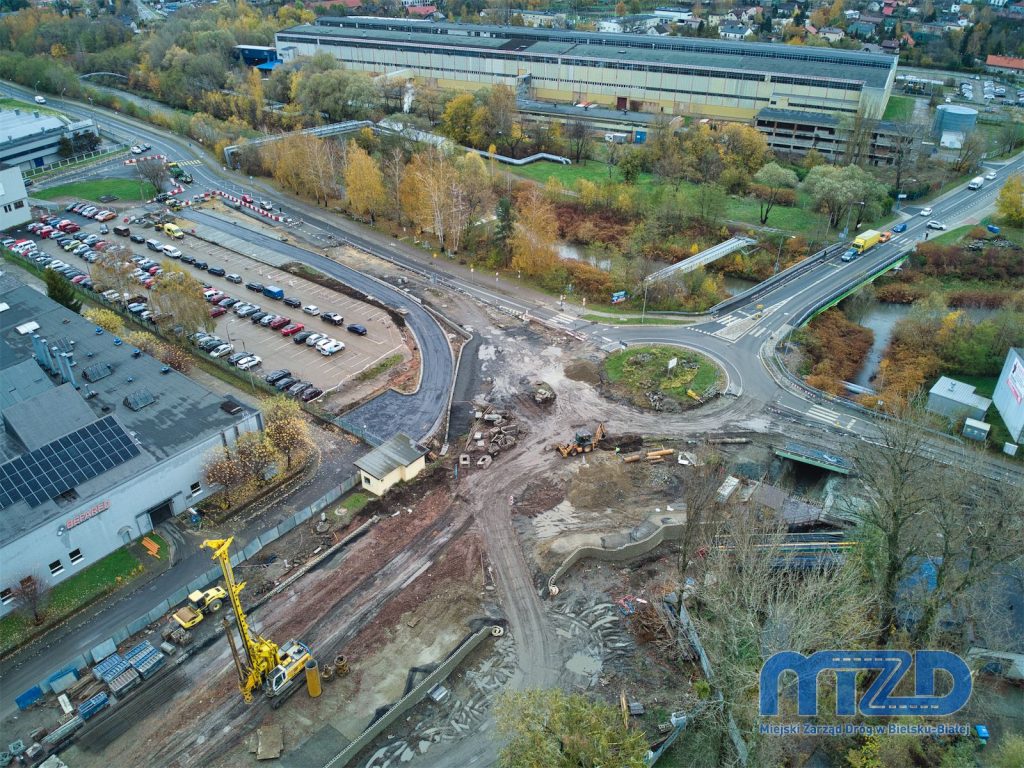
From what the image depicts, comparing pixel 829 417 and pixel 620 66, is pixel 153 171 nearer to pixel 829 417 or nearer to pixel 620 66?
pixel 620 66

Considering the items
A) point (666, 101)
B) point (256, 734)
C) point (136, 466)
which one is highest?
point (666, 101)

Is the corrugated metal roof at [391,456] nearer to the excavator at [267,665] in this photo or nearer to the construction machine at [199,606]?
the construction machine at [199,606]

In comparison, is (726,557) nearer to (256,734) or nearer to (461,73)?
(256,734)

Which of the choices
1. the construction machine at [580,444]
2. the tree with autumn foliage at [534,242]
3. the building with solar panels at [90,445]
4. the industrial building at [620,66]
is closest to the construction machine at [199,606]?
the building with solar panels at [90,445]

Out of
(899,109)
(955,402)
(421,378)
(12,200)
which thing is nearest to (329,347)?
(421,378)

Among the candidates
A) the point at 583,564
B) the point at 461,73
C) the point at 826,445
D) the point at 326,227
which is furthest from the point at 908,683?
the point at 461,73

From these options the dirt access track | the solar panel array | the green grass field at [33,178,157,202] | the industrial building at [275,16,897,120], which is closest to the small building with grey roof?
the dirt access track
